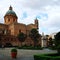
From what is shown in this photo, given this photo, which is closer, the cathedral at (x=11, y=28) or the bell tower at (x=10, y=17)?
the cathedral at (x=11, y=28)

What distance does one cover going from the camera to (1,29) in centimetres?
9006

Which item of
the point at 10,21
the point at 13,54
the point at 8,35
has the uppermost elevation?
the point at 10,21

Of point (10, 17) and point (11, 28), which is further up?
point (10, 17)

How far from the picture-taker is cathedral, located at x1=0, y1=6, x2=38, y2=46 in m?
84.0

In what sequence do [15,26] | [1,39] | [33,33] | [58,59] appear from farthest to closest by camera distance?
[15,26] < [1,39] < [33,33] < [58,59]

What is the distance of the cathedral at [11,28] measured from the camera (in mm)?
84000

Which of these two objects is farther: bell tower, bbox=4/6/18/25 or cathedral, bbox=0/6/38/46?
bell tower, bbox=4/6/18/25

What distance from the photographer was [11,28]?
91.1 m

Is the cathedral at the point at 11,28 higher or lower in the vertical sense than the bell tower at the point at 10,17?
lower

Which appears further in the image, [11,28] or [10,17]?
[10,17]

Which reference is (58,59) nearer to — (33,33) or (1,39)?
(33,33)

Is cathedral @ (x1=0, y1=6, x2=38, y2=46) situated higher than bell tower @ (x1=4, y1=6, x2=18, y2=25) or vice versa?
bell tower @ (x1=4, y1=6, x2=18, y2=25)

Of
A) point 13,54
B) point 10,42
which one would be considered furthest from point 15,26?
point 13,54

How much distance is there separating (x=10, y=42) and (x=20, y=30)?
10.8m
